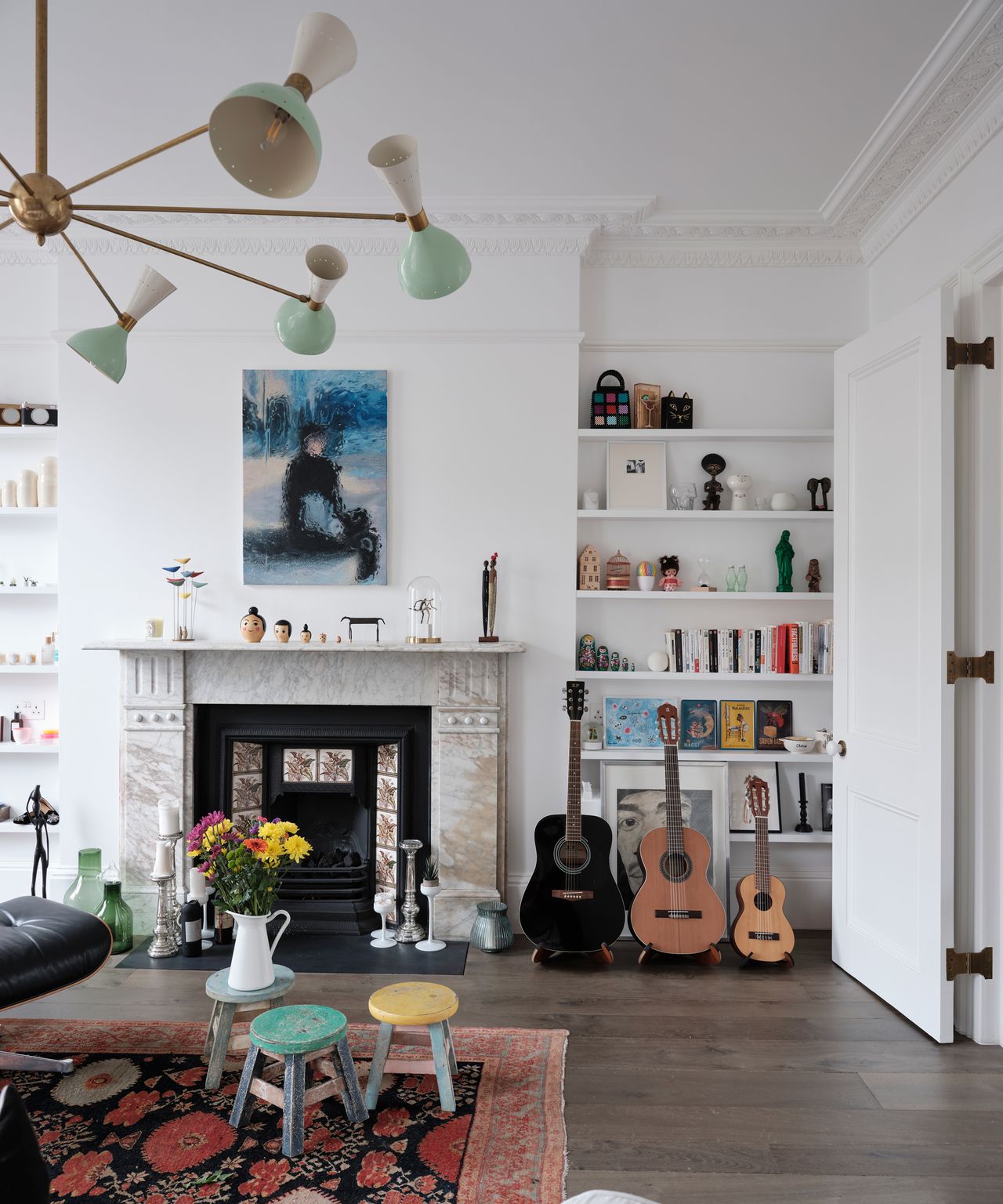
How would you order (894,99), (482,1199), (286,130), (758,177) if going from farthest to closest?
(758,177) < (894,99) < (482,1199) < (286,130)

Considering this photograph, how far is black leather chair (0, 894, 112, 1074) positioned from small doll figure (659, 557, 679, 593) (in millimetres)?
2631

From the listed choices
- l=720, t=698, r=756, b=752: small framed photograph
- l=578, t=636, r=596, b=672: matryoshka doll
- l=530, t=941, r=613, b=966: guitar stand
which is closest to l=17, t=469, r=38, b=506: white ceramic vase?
l=578, t=636, r=596, b=672: matryoshka doll

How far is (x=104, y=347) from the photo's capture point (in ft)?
7.01

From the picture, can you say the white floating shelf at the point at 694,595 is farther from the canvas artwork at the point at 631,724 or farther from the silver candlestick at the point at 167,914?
the silver candlestick at the point at 167,914

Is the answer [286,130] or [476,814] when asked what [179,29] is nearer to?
[286,130]

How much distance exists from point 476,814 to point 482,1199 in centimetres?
187

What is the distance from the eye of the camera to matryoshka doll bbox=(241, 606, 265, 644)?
12.8 ft

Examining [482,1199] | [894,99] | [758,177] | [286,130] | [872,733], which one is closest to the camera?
[286,130]

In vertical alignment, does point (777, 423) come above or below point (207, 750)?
above

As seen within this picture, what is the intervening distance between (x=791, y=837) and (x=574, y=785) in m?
1.07

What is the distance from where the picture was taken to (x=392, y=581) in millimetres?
4074

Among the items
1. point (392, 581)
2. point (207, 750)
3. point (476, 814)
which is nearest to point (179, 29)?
point (392, 581)

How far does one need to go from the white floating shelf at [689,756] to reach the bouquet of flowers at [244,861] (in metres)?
1.73

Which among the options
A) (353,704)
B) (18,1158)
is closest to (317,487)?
(353,704)
